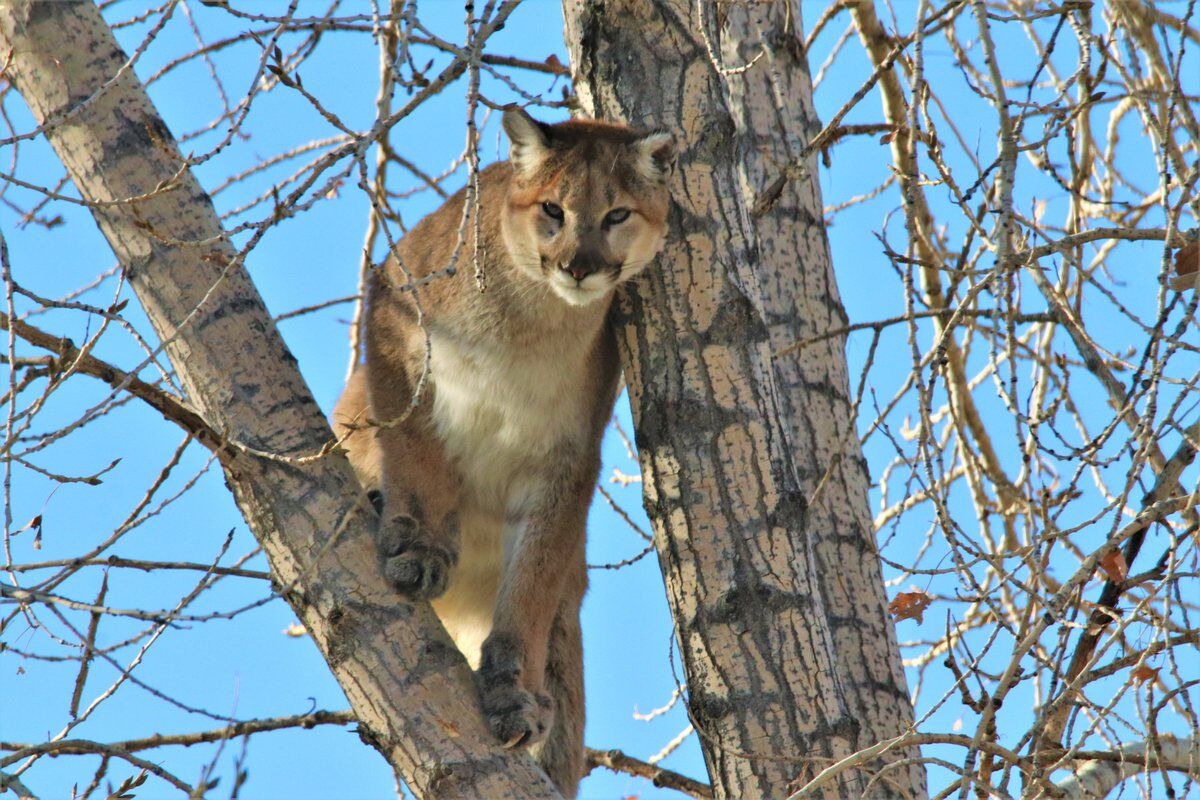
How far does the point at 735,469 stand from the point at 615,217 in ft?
3.49

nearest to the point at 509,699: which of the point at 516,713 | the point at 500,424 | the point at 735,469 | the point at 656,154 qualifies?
the point at 516,713

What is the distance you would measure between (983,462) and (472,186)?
3345 mm

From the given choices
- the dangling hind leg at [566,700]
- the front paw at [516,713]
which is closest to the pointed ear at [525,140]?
the dangling hind leg at [566,700]

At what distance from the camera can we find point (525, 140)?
414cm

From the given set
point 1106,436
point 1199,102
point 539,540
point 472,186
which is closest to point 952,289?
point 1199,102

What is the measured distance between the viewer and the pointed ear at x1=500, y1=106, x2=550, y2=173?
4.07m

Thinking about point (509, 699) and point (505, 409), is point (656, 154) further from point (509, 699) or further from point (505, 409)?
point (509, 699)

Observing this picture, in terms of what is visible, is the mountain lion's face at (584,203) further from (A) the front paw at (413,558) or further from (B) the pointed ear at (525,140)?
(A) the front paw at (413,558)

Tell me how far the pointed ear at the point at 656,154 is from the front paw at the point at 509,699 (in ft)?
5.14

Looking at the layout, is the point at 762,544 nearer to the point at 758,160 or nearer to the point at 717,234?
the point at 717,234

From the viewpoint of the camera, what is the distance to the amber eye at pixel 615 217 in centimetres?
401

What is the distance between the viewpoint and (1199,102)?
3.85m

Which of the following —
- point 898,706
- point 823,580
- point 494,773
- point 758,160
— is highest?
point 758,160

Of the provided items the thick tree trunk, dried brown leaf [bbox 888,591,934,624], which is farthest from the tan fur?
dried brown leaf [bbox 888,591,934,624]
